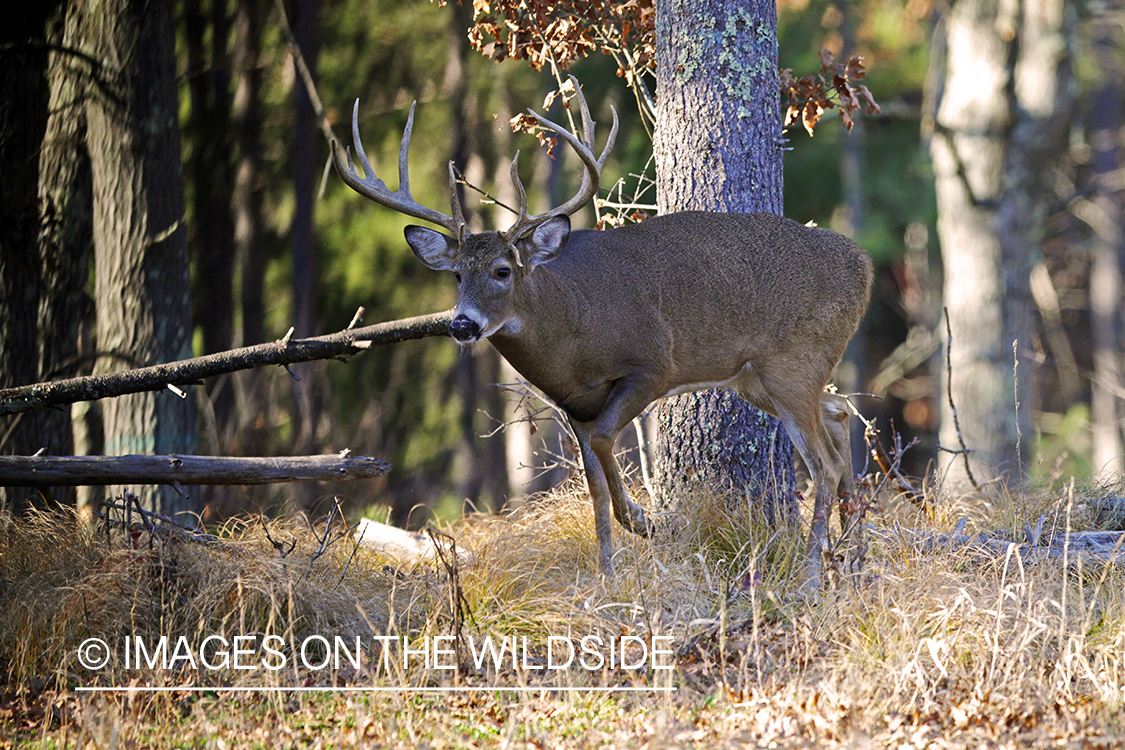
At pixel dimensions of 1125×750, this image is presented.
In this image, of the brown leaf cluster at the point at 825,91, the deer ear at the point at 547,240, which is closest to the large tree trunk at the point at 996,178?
the brown leaf cluster at the point at 825,91

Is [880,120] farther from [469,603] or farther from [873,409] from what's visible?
[469,603]

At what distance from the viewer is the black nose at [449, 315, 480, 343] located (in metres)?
5.45

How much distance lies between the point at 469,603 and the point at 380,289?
13989 mm

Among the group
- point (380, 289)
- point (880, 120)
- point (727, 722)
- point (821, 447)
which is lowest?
point (727, 722)

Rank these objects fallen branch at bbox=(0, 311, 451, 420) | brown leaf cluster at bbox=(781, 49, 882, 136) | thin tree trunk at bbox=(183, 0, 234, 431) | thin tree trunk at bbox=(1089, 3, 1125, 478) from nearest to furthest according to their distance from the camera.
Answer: fallen branch at bbox=(0, 311, 451, 420) → brown leaf cluster at bbox=(781, 49, 882, 136) → thin tree trunk at bbox=(183, 0, 234, 431) → thin tree trunk at bbox=(1089, 3, 1125, 478)

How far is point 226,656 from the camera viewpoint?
5.08 meters

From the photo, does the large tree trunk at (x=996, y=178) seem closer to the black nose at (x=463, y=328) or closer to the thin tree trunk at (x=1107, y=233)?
the black nose at (x=463, y=328)

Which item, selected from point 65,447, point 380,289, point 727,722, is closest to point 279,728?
point 727,722

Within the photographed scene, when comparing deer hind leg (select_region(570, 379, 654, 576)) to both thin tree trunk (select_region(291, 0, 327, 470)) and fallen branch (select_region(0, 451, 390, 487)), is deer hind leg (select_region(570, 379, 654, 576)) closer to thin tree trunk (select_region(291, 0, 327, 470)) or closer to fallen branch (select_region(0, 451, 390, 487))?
fallen branch (select_region(0, 451, 390, 487))

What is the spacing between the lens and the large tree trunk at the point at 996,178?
11938mm

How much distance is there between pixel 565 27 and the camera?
25.9 ft

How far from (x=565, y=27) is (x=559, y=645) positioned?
4448 mm

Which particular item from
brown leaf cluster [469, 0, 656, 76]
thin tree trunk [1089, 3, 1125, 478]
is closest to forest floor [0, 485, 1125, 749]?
brown leaf cluster [469, 0, 656, 76]

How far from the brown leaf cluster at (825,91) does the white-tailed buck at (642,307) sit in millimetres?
1182
